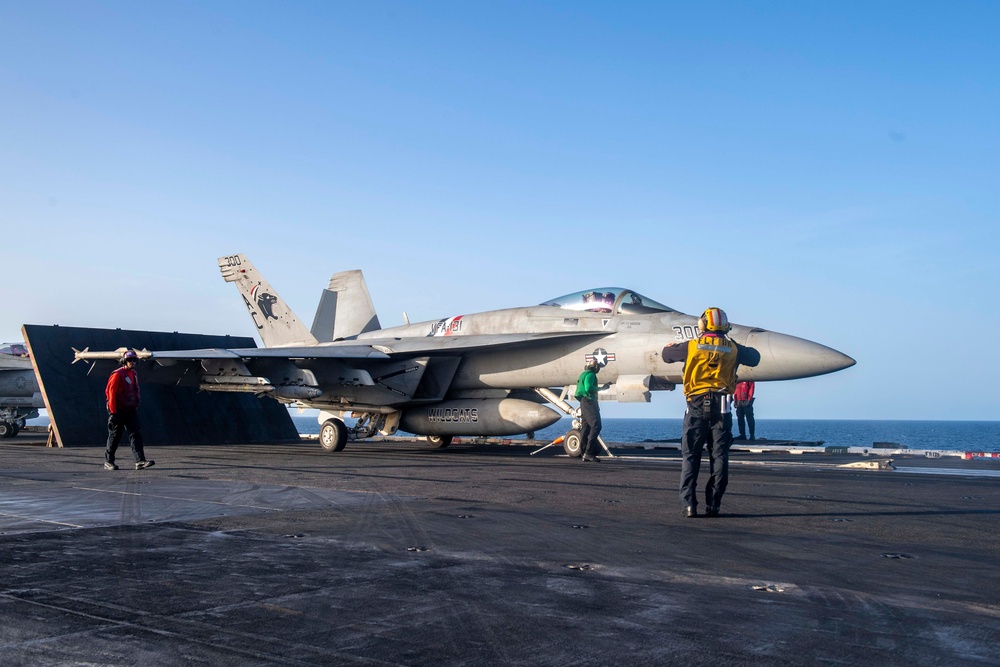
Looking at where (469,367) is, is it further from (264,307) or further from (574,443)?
(264,307)

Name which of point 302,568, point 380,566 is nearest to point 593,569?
point 380,566

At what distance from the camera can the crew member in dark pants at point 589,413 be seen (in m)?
15.1

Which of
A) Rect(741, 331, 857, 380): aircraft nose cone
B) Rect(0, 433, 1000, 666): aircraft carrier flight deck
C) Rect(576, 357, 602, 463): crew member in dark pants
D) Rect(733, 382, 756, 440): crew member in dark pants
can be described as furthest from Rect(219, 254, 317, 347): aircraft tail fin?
Rect(0, 433, 1000, 666): aircraft carrier flight deck

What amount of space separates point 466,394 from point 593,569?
45.7 feet

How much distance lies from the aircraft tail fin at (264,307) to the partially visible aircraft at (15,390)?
8846 mm

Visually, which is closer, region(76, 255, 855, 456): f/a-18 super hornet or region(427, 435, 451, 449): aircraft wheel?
region(76, 255, 855, 456): f/a-18 super hornet

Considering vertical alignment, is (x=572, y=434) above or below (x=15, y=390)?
below

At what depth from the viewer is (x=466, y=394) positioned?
18812mm

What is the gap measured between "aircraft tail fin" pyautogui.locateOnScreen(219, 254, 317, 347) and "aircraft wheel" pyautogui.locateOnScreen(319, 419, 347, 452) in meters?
3.59

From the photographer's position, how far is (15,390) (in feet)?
89.0

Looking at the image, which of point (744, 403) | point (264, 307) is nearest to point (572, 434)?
point (744, 403)

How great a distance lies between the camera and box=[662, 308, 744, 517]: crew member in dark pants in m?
7.62

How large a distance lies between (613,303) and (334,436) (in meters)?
7.05

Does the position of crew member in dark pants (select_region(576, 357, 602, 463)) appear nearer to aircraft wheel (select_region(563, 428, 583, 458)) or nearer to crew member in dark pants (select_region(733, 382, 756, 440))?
aircraft wheel (select_region(563, 428, 583, 458))
